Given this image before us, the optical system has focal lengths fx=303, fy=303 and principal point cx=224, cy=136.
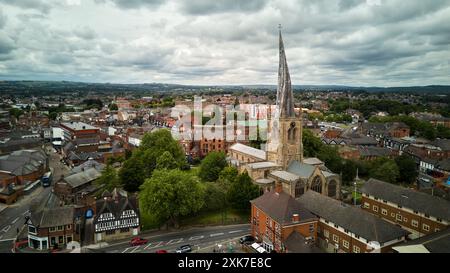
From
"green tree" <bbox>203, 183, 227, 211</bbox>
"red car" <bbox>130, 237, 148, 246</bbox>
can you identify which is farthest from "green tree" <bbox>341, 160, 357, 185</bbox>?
"red car" <bbox>130, 237, 148, 246</bbox>

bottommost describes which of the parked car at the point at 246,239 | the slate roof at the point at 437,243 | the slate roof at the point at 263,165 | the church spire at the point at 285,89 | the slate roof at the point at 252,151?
the parked car at the point at 246,239

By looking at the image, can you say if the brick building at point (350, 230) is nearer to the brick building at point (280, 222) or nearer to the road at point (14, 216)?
the brick building at point (280, 222)

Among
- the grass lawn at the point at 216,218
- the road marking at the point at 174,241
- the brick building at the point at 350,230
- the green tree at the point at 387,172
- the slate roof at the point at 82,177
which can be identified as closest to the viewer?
the brick building at the point at 350,230

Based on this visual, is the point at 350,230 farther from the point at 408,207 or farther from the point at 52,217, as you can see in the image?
the point at 52,217

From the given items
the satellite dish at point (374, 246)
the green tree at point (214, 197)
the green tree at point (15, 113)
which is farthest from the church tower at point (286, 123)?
the green tree at point (15, 113)

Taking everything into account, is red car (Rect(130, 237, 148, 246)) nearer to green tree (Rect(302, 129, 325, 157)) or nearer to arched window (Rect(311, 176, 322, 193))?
arched window (Rect(311, 176, 322, 193))

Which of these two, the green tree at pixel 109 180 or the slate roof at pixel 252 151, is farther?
the slate roof at pixel 252 151
